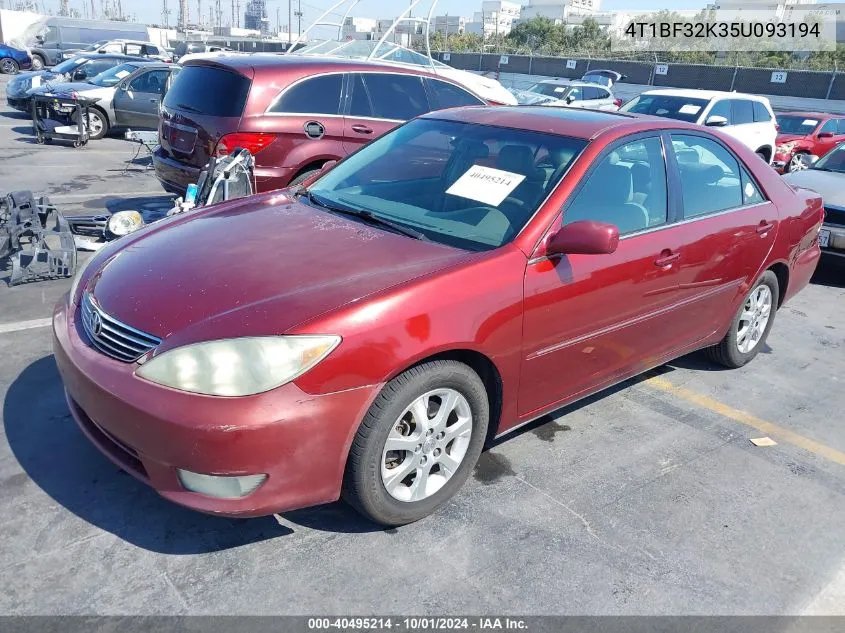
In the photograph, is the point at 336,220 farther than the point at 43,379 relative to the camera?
No

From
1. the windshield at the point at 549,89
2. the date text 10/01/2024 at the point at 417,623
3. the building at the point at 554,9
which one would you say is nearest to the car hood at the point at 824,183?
the date text 10/01/2024 at the point at 417,623

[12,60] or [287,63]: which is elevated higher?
[12,60]

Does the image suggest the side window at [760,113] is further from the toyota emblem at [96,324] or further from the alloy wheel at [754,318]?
the toyota emblem at [96,324]

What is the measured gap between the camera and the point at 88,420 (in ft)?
9.63

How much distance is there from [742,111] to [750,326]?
9550 millimetres

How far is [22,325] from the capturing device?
4766mm

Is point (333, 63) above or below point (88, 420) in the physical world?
above

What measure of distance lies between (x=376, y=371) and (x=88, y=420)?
1.25 meters

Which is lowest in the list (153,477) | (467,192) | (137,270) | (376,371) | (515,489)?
(515,489)

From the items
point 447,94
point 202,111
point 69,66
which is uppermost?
point 69,66

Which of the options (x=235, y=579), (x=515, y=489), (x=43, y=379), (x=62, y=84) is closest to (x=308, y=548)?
(x=235, y=579)

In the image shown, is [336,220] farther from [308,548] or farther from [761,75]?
[761,75]

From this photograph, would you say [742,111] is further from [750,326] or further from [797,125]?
[750,326]

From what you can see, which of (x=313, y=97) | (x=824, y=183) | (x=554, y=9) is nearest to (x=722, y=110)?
(x=824, y=183)
